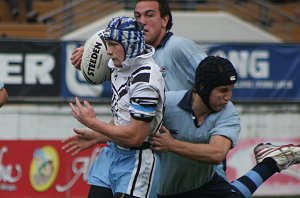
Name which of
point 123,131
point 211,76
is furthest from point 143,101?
point 211,76

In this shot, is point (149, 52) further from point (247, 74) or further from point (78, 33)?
point (78, 33)

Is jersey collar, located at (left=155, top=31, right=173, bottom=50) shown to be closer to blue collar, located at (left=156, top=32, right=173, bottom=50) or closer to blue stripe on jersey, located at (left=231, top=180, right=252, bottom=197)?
blue collar, located at (left=156, top=32, right=173, bottom=50)

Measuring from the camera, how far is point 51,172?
32.8 feet

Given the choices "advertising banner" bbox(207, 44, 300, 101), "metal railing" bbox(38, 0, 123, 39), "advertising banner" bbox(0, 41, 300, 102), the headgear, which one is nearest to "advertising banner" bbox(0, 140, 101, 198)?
"advertising banner" bbox(0, 41, 300, 102)

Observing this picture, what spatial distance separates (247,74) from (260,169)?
744 cm

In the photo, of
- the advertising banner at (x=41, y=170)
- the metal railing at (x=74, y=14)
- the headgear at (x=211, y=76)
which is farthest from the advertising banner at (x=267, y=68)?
the headgear at (x=211, y=76)

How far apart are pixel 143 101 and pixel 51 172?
534 centimetres

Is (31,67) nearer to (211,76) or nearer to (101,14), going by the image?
(101,14)

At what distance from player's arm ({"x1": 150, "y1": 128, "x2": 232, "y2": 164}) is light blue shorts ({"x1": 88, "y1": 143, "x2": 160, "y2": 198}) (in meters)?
0.12

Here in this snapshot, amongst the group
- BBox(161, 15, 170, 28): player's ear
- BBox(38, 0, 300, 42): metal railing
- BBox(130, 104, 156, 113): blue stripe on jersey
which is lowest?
BBox(38, 0, 300, 42): metal railing

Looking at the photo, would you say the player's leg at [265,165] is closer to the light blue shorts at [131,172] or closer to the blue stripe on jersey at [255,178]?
the blue stripe on jersey at [255,178]

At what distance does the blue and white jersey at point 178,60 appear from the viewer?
19.7 feet

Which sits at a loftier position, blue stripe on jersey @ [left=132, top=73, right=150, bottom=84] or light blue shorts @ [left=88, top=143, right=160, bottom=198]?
blue stripe on jersey @ [left=132, top=73, right=150, bottom=84]

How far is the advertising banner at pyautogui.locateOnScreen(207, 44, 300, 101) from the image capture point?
44.1 ft
